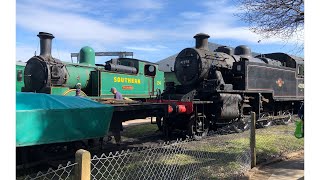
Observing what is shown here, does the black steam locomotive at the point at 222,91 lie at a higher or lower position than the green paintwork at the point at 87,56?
lower

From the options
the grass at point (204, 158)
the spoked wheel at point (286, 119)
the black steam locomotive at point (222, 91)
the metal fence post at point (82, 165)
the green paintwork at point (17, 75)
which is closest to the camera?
the metal fence post at point (82, 165)

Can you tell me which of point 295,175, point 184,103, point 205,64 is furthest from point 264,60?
point 295,175

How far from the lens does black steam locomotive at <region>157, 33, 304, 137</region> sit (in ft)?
35.9

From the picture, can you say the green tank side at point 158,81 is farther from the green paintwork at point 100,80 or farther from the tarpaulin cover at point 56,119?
the tarpaulin cover at point 56,119

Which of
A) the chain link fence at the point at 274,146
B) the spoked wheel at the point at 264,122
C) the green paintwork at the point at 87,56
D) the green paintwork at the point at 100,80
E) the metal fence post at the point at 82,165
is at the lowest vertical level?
the chain link fence at the point at 274,146

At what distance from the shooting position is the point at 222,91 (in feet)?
36.9

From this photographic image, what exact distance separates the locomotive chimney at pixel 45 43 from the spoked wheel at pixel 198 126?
6.59 metres

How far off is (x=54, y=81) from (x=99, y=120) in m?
7.91

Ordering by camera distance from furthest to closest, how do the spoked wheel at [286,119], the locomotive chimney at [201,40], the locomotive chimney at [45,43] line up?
1. the spoked wheel at [286,119]
2. the locomotive chimney at [45,43]
3. the locomotive chimney at [201,40]

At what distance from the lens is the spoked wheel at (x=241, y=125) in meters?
11.9

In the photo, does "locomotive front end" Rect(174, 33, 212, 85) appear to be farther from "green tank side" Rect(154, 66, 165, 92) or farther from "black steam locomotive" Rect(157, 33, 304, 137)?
"green tank side" Rect(154, 66, 165, 92)

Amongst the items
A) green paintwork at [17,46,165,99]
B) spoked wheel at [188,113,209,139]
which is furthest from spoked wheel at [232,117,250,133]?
green paintwork at [17,46,165,99]

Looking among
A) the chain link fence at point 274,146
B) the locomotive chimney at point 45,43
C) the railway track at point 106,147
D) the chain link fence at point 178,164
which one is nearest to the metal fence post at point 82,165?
the chain link fence at point 178,164

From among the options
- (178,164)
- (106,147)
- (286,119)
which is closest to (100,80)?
(106,147)
